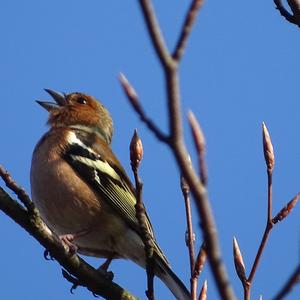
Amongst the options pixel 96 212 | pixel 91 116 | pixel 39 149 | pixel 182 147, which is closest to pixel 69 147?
pixel 39 149

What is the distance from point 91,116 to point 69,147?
1.53m

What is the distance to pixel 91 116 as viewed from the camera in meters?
8.36

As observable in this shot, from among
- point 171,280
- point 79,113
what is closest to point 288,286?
point 171,280

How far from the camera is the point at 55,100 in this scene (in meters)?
8.45

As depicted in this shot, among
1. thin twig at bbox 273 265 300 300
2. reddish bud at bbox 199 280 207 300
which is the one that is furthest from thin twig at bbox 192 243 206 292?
thin twig at bbox 273 265 300 300

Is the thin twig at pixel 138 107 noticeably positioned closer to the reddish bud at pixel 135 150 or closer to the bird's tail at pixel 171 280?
the reddish bud at pixel 135 150

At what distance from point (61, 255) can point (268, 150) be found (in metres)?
1.69

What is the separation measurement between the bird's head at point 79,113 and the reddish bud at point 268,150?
447cm

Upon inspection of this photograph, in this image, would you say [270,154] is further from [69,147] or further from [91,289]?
[69,147]

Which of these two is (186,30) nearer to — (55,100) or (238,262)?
(238,262)

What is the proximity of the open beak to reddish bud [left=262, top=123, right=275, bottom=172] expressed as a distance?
4955mm

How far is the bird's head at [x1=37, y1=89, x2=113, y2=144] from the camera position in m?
8.08

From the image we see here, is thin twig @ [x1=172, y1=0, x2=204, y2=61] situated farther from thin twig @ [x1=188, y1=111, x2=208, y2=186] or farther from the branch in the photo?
the branch

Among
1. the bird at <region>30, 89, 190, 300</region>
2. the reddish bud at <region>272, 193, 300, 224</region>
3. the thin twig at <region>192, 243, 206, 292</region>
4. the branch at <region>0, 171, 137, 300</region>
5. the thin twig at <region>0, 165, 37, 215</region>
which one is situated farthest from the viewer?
the bird at <region>30, 89, 190, 300</region>
